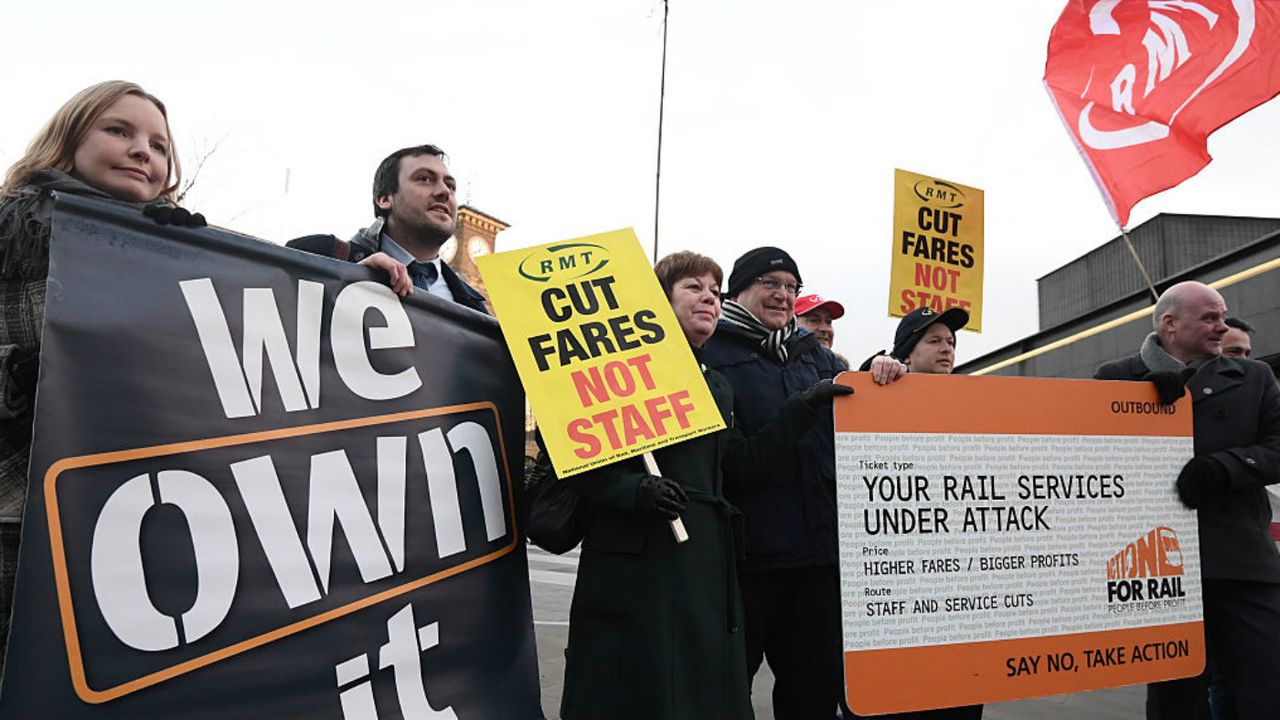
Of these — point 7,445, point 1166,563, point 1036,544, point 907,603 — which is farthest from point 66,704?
point 1166,563

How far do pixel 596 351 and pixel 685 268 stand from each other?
0.55 metres

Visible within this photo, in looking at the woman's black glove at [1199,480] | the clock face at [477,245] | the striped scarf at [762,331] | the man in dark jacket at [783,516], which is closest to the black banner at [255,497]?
the man in dark jacket at [783,516]

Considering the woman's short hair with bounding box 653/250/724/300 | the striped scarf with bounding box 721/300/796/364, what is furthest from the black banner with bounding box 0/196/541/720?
the striped scarf with bounding box 721/300/796/364

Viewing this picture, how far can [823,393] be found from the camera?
277cm

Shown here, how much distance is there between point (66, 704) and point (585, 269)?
1.72m

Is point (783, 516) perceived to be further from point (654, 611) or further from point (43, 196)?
point (43, 196)

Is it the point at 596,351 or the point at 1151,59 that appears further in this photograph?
the point at 1151,59

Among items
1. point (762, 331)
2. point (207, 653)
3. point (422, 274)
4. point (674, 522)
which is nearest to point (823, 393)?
point (762, 331)

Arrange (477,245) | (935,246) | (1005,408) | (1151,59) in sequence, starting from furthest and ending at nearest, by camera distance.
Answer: (477,245) < (935,246) < (1151,59) < (1005,408)

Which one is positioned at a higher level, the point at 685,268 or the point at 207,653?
the point at 685,268

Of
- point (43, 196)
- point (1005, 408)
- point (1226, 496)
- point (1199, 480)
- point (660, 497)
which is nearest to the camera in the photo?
point (43, 196)

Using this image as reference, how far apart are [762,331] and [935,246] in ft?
9.34

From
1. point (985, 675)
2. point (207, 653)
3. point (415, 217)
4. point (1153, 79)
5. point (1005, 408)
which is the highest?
point (1153, 79)

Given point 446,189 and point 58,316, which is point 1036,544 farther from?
point 58,316
